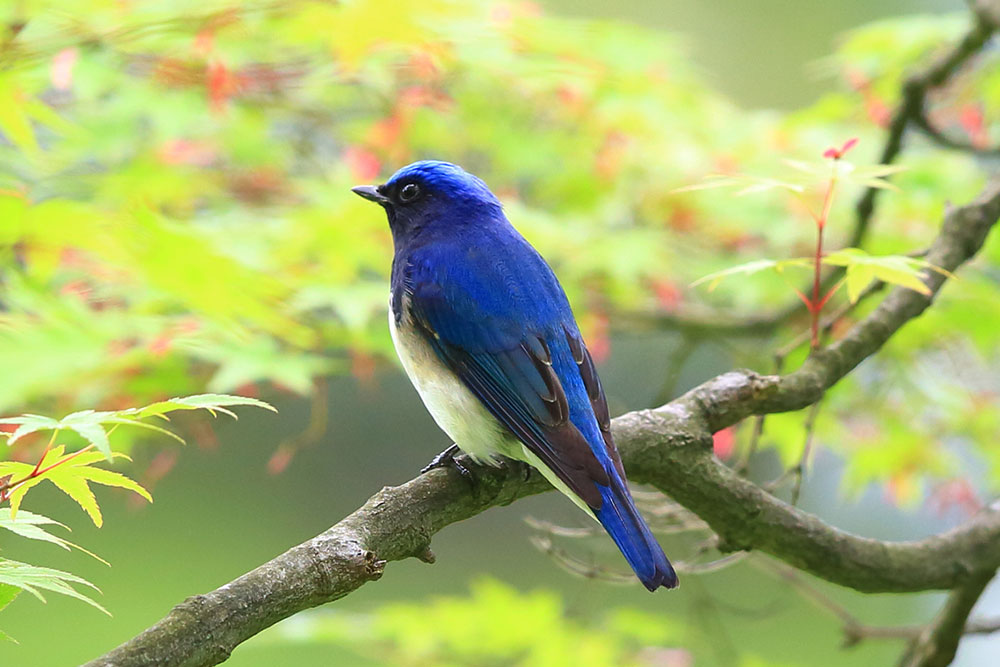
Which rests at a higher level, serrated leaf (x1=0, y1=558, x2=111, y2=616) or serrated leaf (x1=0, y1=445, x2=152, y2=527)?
serrated leaf (x1=0, y1=445, x2=152, y2=527)

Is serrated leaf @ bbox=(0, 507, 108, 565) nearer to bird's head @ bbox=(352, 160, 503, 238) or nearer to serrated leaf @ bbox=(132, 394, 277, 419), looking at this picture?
serrated leaf @ bbox=(132, 394, 277, 419)

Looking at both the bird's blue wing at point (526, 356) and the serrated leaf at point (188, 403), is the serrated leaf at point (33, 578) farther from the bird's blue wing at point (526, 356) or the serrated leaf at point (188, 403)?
the bird's blue wing at point (526, 356)

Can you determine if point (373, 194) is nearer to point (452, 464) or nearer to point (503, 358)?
point (503, 358)

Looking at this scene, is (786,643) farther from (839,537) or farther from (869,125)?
(839,537)

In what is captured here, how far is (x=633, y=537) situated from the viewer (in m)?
1.71

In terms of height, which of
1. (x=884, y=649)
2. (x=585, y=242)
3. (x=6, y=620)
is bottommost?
(x=884, y=649)

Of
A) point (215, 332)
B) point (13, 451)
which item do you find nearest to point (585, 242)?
point (215, 332)

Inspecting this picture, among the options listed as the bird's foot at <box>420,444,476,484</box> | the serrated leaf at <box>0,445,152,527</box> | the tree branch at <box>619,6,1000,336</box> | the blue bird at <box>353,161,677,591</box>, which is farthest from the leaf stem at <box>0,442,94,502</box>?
the tree branch at <box>619,6,1000,336</box>

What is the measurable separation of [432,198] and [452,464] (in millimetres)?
798

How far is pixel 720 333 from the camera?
329cm

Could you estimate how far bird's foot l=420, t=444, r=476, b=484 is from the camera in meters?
1.77

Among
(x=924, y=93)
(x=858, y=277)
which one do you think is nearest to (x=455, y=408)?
(x=858, y=277)

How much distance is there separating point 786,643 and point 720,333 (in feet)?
13.9

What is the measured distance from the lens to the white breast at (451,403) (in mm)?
1981
